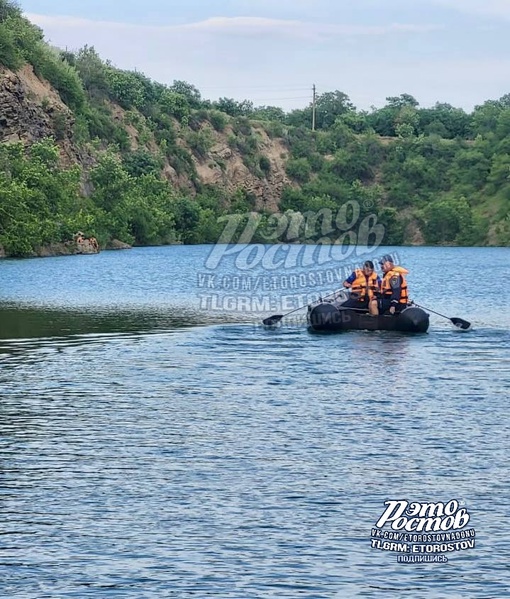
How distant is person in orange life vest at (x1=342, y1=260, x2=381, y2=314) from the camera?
38281 mm

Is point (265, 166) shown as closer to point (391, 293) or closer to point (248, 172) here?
point (248, 172)

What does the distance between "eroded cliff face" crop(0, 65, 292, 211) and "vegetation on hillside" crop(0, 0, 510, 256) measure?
1.88 feet

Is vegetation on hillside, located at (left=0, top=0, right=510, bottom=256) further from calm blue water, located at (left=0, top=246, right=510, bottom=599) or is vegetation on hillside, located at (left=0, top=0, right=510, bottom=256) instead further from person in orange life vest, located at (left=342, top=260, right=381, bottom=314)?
calm blue water, located at (left=0, top=246, right=510, bottom=599)

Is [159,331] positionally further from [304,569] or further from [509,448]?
[304,569]

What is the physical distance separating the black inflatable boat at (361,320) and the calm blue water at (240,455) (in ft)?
1.61

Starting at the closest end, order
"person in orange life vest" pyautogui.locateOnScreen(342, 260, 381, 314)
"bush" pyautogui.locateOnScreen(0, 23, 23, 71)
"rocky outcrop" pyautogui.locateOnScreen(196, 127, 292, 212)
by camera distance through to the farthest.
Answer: "person in orange life vest" pyautogui.locateOnScreen(342, 260, 381, 314) < "bush" pyautogui.locateOnScreen(0, 23, 23, 71) < "rocky outcrop" pyautogui.locateOnScreen(196, 127, 292, 212)

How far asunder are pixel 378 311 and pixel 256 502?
860 inches

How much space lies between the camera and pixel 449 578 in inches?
568

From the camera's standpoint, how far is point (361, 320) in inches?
1531

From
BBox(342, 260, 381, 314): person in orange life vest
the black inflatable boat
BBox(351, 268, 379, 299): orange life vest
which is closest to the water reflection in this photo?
the black inflatable boat

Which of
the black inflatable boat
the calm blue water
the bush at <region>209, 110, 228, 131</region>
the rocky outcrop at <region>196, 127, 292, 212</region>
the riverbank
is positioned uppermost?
the bush at <region>209, 110, 228, 131</region>

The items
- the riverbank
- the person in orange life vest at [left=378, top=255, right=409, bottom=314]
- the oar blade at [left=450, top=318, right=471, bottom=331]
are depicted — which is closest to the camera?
the person in orange life vest at [left=378, top=255, right=409, bottom=314]

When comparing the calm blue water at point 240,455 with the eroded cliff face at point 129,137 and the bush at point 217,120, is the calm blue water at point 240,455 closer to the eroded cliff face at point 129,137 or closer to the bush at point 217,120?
the eroded cliff face at point 129,137

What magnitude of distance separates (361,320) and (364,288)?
98 centimetres
